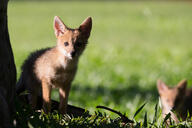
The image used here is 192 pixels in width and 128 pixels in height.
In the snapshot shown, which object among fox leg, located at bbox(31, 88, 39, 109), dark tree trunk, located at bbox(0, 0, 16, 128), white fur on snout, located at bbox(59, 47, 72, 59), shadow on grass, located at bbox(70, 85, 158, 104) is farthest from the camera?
shadow on grass, located at bbox(70, 85, 158, 104)

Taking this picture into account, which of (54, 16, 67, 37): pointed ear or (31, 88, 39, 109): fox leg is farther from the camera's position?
(54, 16, 67, 37): pointed ear

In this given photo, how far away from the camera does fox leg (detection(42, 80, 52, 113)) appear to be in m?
4.03

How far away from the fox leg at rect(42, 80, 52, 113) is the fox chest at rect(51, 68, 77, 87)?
9cm

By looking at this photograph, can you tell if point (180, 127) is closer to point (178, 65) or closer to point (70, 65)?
point (70, 65)

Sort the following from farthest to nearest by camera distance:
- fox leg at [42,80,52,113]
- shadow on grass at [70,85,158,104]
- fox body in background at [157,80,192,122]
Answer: shadow on grass at [70,85,158,104], fox body in background at [157,80,192,122], fox leg at [42,80,52,113]

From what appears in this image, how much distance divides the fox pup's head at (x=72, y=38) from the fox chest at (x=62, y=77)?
18 centimetres

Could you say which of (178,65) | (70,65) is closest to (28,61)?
(70,65)

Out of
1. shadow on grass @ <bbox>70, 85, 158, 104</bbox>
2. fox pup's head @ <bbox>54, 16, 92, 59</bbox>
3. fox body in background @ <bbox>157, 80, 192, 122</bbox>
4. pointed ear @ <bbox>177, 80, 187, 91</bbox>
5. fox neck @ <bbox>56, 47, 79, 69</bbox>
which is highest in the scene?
fox pup's head @ <bbox>54, 16, 92, 59</bbox>

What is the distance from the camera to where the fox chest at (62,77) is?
433cm

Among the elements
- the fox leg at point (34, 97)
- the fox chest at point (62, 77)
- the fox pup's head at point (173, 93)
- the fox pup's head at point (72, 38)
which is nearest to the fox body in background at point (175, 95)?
the fox pup's head at point (173, 93)

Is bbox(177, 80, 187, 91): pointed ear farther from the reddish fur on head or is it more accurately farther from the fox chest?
the fox chest

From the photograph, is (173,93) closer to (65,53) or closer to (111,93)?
(111,93)

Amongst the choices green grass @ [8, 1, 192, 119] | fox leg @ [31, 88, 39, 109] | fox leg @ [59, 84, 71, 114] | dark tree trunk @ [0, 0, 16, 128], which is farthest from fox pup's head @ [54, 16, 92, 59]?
dark tree trunk @ [0, 0, 16, 128]

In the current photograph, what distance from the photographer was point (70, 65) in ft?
14.5
